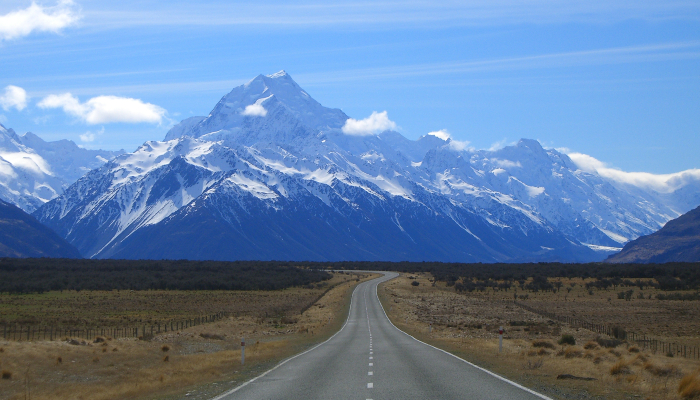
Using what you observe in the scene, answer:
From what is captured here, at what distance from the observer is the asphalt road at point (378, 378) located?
52.5ft

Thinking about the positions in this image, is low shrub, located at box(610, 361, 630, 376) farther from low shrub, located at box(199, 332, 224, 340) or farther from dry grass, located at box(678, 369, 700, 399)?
low shrub, located at box(199, 332, 224, 340)

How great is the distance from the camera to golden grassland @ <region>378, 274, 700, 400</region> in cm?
1825

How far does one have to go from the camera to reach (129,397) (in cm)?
1898

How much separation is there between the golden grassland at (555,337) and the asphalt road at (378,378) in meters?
→ 1.40

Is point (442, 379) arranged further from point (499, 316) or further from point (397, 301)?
point (397, 301)

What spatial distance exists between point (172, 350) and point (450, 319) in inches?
1145

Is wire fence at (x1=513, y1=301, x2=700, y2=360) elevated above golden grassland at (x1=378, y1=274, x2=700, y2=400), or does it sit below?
below

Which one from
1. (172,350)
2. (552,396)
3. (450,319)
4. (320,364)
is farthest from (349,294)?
(552,396)

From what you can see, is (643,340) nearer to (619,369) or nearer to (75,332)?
(619,369)

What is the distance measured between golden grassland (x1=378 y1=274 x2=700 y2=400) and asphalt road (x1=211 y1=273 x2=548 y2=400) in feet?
4.60

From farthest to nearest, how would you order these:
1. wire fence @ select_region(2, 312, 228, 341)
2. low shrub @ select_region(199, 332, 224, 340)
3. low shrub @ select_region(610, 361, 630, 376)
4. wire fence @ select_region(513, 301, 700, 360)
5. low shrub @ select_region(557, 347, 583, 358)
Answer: wire fence @ select_region(2, 312, 228, 341) → low shrub @ select_region(199, 332, 224, 340) → wire fence @ select_region(513, 301, 700, 360) → low shrub @ select_region(557, 347, 583, 358) → low shrub @ select_region(610, 361, 630, 376)

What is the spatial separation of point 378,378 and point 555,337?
2489 centimetres

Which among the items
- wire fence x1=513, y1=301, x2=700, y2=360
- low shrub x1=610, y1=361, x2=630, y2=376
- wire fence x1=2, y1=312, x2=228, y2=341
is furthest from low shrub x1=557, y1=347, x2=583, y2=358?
wire fence x1=2, y1=312, x2=228, y2=341

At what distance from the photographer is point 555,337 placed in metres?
40.2
